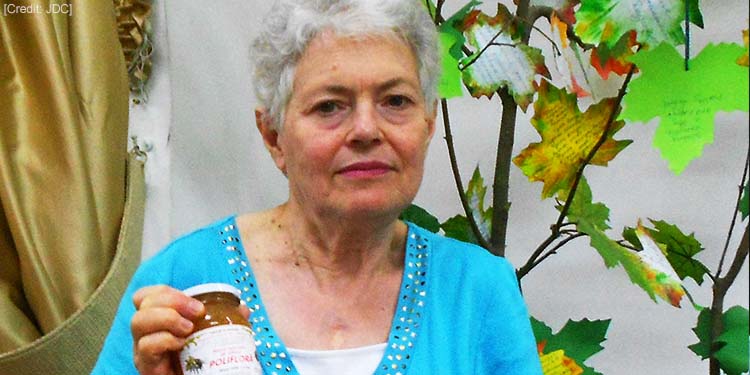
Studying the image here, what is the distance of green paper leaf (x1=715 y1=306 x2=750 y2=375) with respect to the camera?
1092mm

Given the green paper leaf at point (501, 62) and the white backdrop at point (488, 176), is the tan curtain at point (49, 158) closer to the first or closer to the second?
the white backdrop at point (488, 176)

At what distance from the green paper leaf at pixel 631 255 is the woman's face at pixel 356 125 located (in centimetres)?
33

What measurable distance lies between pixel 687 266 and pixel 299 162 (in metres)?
0.60

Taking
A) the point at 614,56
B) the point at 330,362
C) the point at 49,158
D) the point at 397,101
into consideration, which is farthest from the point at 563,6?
the point at 49,158

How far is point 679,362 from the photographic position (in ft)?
4.23

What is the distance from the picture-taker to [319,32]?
1056 millimetres

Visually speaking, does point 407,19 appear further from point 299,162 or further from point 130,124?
point 130,124

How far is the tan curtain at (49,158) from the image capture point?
66.2 inches

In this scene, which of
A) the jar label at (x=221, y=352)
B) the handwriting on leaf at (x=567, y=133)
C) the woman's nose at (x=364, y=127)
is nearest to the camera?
the jar label at (x=221, y=352)

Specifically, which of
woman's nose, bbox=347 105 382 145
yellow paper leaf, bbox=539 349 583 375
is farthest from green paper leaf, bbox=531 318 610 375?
woman's nose, bbox=347 105 382 145

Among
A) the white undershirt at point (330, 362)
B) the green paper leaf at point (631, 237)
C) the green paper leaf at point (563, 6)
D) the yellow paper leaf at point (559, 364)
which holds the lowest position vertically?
the yellow paper leaf at point (559, 364)

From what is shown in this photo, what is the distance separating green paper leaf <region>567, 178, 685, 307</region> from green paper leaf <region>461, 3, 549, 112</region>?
0.18m

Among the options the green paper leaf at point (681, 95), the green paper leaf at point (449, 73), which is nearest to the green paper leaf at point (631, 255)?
the green paper leaf at point (681, 95)

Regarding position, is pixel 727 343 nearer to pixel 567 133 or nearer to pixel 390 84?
pixel 567 133
